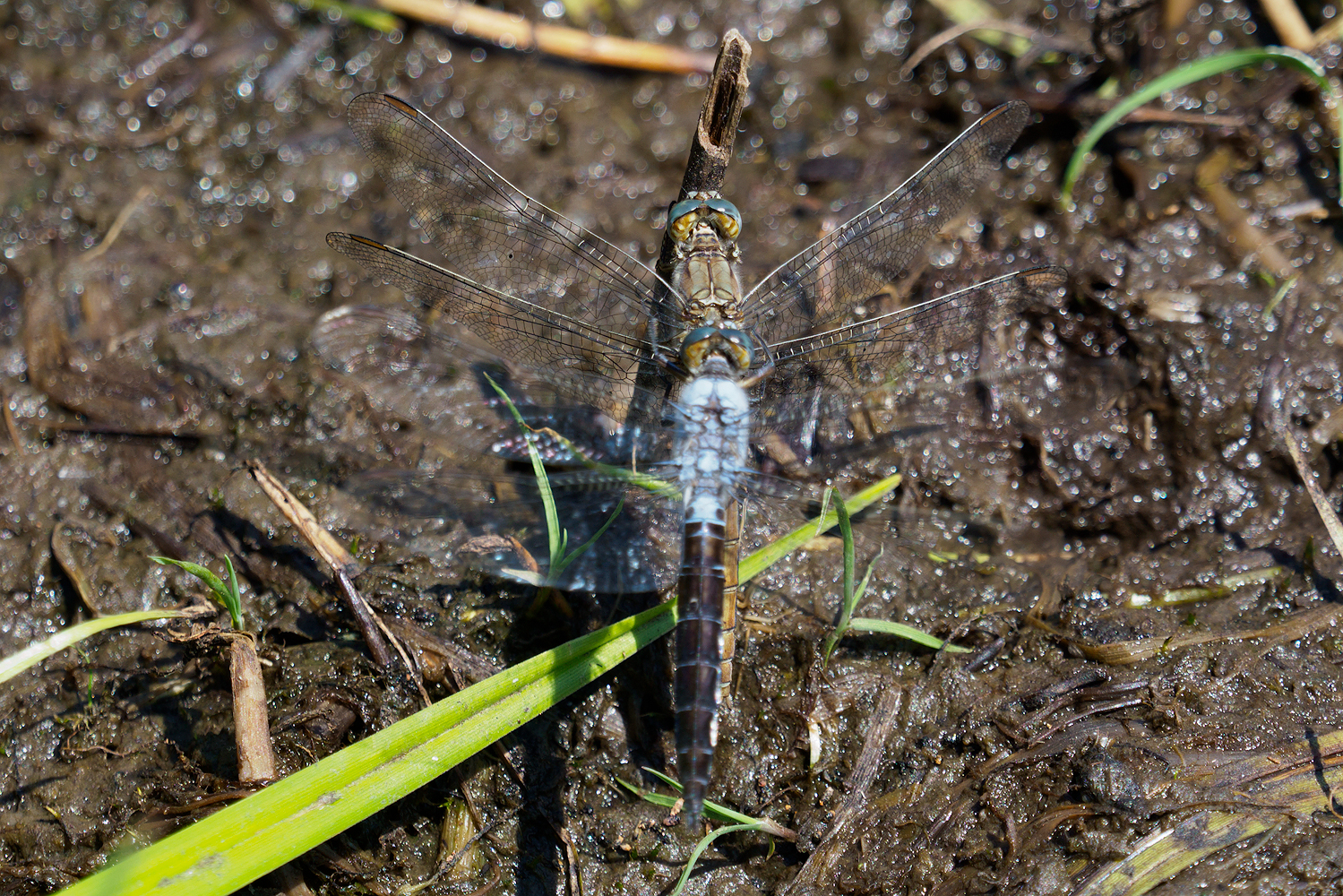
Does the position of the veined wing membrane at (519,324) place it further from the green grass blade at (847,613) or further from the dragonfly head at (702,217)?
the green grass blade at (847,613)

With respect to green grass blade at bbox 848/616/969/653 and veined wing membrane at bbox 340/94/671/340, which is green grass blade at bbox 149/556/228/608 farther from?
green grass blade at bbox 848/616/969/653

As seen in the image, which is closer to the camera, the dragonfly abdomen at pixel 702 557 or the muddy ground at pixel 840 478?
the dragonfly abdomen at pixel 702 557

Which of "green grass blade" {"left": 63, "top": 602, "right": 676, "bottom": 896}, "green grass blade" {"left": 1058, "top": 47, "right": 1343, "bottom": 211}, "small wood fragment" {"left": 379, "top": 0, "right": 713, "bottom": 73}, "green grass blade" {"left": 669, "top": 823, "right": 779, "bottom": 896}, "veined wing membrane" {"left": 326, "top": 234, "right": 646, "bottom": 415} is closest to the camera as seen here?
"green grass blade" {"left": 63, "top": 602, "right": 676, "bottom": 896}

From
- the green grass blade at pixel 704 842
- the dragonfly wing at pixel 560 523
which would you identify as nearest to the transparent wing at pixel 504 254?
the dragonfly wing at pixel 560 523

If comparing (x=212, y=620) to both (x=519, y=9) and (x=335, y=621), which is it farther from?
(x=519, y=9)

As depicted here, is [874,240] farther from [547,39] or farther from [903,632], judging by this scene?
[547,39]

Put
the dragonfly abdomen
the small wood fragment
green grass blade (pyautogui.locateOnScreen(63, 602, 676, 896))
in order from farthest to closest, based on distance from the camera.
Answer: the small wood fragment, the dragonfly abdomen, green grass blade (pyautogui.locateOnScreen(63, 602, 676, 896))

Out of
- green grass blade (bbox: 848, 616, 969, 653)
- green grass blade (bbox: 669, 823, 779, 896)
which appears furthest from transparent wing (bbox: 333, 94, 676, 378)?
green grass blade (bbox: 669, 823, 779, 896)
